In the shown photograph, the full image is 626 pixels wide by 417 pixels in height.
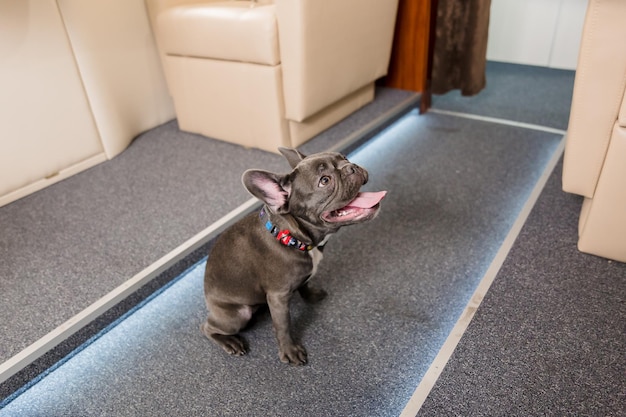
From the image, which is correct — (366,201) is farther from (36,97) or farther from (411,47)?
(411,47)

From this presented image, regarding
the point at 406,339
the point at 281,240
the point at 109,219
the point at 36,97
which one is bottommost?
the point at 406,339

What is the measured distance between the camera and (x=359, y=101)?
233cm

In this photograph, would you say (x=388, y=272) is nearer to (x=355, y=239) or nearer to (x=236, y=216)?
(x=355, y=239)

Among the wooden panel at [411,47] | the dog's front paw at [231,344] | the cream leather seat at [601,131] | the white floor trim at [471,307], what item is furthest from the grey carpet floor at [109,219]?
the cream leather seat at [601,131]

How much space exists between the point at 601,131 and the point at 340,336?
88cm

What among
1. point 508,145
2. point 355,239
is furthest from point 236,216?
point 508,145

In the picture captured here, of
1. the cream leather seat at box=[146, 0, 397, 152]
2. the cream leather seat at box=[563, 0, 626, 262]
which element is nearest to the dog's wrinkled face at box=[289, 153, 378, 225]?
the cream leather seat at box=[563, 0, 626, 262]

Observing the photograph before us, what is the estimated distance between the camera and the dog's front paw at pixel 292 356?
1151mm

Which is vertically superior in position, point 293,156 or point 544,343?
point 293,156

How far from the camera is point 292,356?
1.15 meters

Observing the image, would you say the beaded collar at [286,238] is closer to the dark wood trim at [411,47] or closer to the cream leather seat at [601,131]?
the cream leather seat at [601,131]

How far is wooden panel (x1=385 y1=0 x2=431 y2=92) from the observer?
2.28m

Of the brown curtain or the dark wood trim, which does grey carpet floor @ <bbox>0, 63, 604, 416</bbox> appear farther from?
the dark wood trim

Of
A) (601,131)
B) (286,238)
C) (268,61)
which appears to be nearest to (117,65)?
(268,61)
